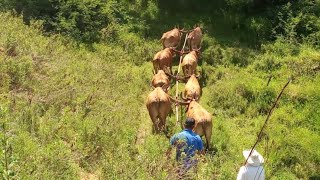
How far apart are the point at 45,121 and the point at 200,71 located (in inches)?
244

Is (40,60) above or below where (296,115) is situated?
above

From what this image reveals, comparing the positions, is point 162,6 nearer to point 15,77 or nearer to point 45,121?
point 15,77

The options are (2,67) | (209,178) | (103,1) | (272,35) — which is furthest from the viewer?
(103,1)

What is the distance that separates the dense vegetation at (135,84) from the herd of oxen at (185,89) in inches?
17.7

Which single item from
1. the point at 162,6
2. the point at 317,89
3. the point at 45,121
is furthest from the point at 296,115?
the point at 162,6

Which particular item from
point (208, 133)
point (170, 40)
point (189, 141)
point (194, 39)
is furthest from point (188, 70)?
point (189, 141)

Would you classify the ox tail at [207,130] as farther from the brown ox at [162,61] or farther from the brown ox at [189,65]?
the brown ox at [162,61]

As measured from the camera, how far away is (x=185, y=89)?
10641 mm

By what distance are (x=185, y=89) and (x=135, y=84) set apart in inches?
71.0

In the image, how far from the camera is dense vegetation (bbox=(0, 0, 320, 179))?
6.76 metres

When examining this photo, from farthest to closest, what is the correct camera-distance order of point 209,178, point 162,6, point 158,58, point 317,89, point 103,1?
point 162,6
point 103,1
point 158,58
point 317,89
point 209,178

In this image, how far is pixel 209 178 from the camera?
604 cm

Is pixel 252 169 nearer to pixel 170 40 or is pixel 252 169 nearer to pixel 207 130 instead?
pixel 207 130

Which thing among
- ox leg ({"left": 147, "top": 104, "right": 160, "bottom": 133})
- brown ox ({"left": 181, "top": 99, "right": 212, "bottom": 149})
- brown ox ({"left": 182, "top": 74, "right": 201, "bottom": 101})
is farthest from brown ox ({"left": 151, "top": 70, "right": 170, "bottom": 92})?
brown ox ({"left": 181, "top": 99, "right": 212, "bottom": 149})
